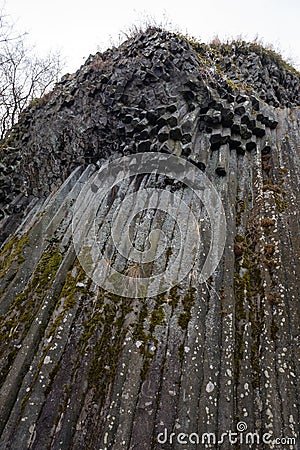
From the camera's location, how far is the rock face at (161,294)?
15.6ft

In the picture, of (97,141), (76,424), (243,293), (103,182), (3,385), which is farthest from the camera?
(97,141)

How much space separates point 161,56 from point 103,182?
3.90m

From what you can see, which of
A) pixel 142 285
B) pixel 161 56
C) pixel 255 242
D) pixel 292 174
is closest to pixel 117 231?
pixel 142 285

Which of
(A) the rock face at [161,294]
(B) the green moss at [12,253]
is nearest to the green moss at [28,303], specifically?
(A) the rock face at [161,294]

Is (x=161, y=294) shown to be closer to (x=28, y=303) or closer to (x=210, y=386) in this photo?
(x=210, y=386)

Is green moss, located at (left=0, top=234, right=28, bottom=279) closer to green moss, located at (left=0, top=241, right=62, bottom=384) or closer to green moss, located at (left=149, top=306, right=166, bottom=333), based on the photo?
green moss, located at (left=0, top=241, right=62, bottom=384)

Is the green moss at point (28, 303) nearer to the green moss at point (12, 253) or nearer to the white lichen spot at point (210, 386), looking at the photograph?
the green moss at point (12, 253)

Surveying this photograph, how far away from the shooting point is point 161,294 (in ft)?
19.4

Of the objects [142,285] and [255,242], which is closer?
[142,285]

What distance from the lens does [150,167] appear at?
794 centimetres

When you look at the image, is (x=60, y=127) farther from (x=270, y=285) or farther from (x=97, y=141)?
(x=270, y=285)

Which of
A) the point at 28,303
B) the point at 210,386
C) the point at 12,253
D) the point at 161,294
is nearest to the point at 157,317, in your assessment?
the point at 161,294

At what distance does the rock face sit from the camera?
477cm

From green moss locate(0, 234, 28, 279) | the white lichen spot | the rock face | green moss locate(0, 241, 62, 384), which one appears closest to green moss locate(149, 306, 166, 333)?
the rock face
